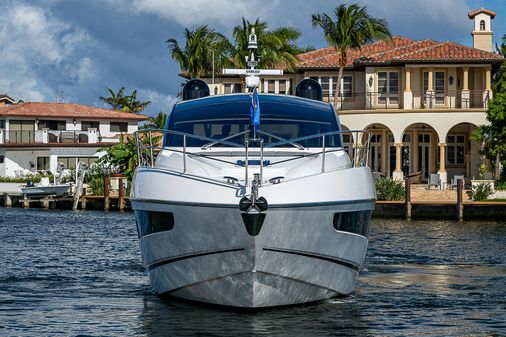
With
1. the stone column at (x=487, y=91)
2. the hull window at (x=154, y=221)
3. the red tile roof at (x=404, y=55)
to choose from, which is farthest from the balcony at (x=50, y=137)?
the hull window at (x=154, y=221)

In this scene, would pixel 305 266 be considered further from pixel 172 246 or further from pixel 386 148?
pixel 386 148

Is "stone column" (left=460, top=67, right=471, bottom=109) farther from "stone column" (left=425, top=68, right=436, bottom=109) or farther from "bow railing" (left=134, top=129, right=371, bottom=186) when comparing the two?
"bow railing" (left=134, top=129, right=371, bottom=186)

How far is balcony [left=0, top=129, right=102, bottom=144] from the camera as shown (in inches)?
2746

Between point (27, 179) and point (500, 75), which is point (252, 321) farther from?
point (500, 75)

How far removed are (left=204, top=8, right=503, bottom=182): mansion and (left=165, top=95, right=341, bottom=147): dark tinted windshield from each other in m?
37.0

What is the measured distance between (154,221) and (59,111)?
60.6 m

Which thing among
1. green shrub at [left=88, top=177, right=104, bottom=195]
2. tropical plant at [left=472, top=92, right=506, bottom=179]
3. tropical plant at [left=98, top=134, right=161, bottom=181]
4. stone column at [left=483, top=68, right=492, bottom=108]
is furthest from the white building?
tropical plant at [left=472, top=92, right=506, bottom=179]

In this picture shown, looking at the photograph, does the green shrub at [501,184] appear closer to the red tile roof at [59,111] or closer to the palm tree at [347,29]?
the palm tree at [347,29]

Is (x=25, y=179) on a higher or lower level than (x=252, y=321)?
higher

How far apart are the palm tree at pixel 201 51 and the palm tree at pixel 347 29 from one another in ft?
18.4

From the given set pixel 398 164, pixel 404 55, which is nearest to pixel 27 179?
pixel 398 164

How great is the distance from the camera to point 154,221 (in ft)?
48.5

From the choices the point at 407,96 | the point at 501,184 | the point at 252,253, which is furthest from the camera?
the point at 407,96

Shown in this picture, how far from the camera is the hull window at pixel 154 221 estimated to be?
47.3ft
